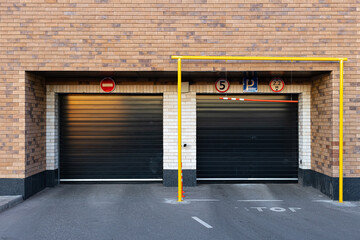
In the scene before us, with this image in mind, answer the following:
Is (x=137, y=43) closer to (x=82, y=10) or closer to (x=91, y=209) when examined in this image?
(x=82, y=10)

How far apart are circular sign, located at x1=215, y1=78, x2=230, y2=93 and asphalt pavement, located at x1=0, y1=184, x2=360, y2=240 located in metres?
2.98

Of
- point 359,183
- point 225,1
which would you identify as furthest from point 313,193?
point 225,1

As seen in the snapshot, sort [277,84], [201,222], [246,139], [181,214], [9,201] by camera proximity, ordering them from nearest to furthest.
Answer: [201,222], [181,214], [9,201], [277,84], [246,139]

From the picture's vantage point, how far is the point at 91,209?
23.3 feet

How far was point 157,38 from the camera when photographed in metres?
7.93

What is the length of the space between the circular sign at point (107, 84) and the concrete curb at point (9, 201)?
3.74 meters

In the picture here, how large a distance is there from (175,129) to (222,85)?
197 cm

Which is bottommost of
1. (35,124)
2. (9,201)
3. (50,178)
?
(9,201)

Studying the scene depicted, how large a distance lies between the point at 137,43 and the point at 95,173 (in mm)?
4325

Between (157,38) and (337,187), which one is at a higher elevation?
(157,38)

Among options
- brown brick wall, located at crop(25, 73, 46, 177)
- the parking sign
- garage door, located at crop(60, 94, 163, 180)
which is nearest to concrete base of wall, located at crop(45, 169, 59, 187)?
brown brick wall, located at crop(25, 73, 46, 177)

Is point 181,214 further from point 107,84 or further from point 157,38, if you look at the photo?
point 107,84

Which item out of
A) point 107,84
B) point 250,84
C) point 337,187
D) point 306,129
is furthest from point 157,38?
point 337,187

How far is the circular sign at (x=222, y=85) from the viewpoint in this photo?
932cm
